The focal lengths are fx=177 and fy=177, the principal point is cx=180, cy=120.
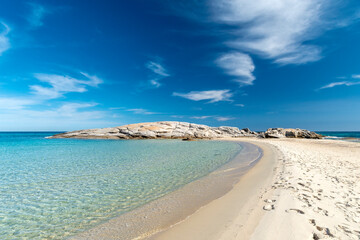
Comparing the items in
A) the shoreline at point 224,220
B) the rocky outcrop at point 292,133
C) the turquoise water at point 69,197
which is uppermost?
the rocky outcrop at point 292,133

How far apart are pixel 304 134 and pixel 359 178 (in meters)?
70.1

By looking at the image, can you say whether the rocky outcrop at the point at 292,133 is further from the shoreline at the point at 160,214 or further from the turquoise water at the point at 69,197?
the shoreline at the point at 160,214

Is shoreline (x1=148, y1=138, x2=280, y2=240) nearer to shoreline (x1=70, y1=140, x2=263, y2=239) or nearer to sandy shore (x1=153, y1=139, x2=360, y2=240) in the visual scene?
sandy shore (x1=153, y1=139, x2=360, y2=240)

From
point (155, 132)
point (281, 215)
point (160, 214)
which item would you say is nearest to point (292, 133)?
point (155, 132)

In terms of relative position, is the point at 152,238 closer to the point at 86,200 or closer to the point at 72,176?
the point at 86,200

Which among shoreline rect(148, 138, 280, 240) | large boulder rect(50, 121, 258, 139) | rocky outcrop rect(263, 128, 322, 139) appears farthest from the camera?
large boulder rect(50, 121, 258, 139)

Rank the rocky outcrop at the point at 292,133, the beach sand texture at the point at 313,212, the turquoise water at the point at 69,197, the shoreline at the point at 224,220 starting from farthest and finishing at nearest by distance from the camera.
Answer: the rocky outcrop at the point at 292,133 → the turquoise water at the point at 69,197 → the shoreline at the point at 224,220 → the beach sand texture at the point at 313,212

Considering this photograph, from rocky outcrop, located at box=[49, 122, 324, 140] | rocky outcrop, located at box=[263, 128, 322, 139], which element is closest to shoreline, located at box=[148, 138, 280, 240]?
rocky outcrop, located at box=[49, 122, 324, 140]

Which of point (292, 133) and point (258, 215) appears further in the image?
point (292, 133)

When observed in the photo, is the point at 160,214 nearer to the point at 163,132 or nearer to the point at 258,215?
the point at 258,215

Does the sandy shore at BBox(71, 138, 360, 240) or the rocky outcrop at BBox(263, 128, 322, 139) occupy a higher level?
the rocky outcrop at BBox(263, 128, 322, 139)

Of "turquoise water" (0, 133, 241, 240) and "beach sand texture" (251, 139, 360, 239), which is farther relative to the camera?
"turquoise water" (0, 133, 241, 240)

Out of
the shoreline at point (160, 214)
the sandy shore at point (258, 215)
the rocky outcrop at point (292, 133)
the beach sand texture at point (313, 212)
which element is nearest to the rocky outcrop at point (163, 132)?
the rocky outcrop at point (292, 133)

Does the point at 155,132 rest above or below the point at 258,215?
above
